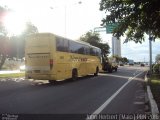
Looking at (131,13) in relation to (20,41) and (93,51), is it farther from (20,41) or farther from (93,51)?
(20,41)

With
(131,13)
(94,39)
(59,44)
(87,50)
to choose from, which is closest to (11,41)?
(87,50)

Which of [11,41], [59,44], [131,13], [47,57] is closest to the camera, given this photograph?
[131,13]

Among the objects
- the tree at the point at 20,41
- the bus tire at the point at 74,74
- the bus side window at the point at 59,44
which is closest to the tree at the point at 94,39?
the tree at the point at 20,41

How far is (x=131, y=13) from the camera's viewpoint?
43.4 ft

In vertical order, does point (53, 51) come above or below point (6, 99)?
above

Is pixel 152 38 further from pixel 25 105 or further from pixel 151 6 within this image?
pixel 25 105

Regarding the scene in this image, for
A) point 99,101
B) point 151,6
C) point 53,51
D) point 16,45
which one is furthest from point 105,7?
point 16,45

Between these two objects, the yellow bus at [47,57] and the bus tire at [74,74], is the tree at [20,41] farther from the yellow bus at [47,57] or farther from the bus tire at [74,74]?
the yellow bus at [47,57]

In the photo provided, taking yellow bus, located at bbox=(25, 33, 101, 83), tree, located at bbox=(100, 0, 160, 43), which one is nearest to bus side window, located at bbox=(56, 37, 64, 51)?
yellow bus, located at bbox=(25, 33, 101, 83)

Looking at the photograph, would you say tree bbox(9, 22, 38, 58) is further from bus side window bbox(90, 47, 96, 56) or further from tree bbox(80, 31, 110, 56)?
tree bbox(80, 31, 110, 56)

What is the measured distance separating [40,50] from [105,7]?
8952mm

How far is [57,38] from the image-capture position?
73.5ft

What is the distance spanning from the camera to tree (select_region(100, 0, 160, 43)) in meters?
11.7

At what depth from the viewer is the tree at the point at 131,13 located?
462 inches
